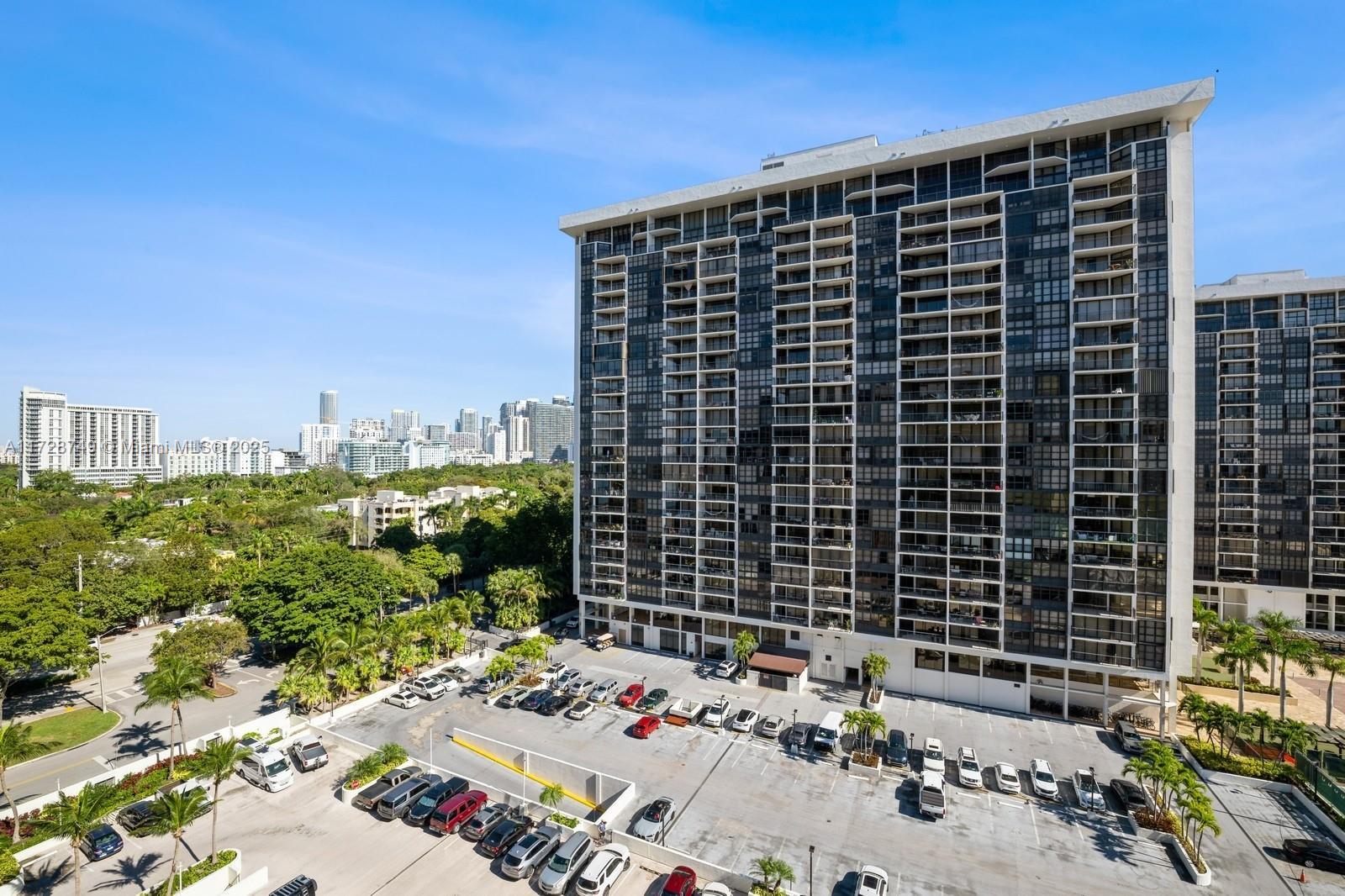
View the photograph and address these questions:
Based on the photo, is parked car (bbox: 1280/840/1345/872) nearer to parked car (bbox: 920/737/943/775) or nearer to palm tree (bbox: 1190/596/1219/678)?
parked car (bbox: 920/737/943/775)

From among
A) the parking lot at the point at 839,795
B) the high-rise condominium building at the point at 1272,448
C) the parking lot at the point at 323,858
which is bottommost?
the parking lot at the point at 839,795

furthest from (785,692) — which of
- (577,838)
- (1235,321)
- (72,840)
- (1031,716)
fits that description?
(1235,321)

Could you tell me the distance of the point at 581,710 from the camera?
1966 inches

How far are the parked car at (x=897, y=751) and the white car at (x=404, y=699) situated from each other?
1499 inches

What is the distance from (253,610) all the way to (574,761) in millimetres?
39351

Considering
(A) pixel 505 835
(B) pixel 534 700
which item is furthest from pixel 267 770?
(B) pixel 534 700

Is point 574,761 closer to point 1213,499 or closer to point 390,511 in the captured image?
point 1213,499

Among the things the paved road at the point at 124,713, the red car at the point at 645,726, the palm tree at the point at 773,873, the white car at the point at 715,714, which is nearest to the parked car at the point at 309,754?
the paved road at the point at 124,713

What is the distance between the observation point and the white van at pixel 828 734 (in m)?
43.4

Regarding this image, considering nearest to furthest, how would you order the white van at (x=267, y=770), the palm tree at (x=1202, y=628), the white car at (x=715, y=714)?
1. the white van at (x=267, y=770)
2. the white car at (x=715, y=714)
3. the palm tree at (x=1202, y=628)

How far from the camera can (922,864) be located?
3119 cm

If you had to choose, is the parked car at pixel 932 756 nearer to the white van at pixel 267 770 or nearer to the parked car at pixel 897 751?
the parked car at pixel 897 751

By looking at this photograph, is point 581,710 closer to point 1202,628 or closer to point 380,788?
point 380,788

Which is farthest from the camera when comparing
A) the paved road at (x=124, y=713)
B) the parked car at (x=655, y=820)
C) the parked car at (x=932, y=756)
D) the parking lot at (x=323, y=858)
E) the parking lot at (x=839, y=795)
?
the paved road at (x=124, y=713)
